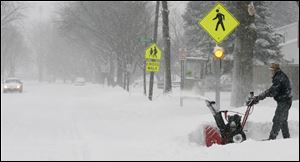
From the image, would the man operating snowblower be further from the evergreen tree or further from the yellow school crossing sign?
the evergreen tree

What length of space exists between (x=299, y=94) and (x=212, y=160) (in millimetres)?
22666

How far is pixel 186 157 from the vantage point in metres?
8.15

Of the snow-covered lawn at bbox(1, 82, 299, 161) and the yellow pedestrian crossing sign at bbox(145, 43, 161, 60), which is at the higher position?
the yellow pedestrian crossing sign at bbox(145, 43, 161, 60)

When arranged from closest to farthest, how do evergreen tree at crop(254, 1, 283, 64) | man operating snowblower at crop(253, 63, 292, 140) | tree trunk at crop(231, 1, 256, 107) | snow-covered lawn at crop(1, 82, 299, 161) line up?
snow-covered lawn at crop(1, 82, 299, 161)
man operating snowblower at crop(253, 63, 292, 140)
tree trunk at crop(231, 1, 256, 107)
evergreen tree at crop(254, 1, 283, 64)

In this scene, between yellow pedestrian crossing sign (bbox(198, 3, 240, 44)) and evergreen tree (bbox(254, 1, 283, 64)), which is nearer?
yellow pedestrian crossing sign (bbox(198, 3, 240, 44))

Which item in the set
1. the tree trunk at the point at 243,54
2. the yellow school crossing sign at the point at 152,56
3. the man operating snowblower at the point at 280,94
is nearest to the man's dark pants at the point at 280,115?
the man operating snowblower at the point at 280,94

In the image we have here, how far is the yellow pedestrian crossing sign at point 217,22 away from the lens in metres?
13.6

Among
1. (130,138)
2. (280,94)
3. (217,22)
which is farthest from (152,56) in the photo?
(280,94)

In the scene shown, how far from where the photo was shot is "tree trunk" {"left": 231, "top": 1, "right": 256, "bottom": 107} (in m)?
17.7

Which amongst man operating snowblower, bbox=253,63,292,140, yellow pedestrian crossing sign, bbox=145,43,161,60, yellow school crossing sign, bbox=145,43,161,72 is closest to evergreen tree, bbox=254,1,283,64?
yellow school crossing sign, bbox=145,43,161,72

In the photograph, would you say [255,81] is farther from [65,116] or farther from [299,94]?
[65,116]

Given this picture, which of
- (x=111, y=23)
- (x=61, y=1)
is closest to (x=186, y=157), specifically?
(x=111, y=23)

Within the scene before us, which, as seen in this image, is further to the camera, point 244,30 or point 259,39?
point 259,39

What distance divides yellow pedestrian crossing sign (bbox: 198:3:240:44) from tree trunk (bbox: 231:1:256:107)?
13.7 feet
